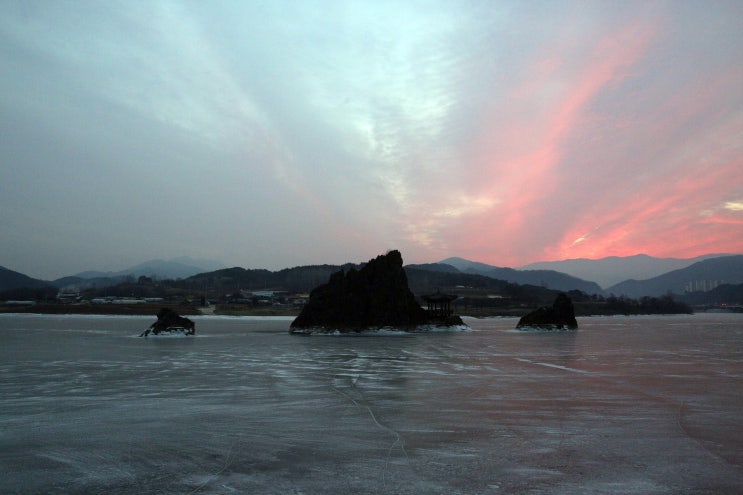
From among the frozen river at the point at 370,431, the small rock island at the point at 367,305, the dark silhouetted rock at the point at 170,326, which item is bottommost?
the frozen river at the point at 370,431

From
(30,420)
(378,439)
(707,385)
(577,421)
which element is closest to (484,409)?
(577,421)

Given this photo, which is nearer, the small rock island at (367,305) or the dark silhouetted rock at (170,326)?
the dark silhouetted rock at (170,326)

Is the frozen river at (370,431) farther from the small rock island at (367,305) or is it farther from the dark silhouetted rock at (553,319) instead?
the dark silhouetted rock at (553,319)

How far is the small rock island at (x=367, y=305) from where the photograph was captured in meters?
73.6

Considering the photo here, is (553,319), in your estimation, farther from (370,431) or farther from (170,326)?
(370,431)

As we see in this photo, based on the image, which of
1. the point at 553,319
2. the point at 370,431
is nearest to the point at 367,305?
the point at 553,319

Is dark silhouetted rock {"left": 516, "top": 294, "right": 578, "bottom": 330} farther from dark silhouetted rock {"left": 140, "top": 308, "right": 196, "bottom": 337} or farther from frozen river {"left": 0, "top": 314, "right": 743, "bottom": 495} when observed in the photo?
frozen river {"left": 0, "top": 314, "right": 743, "bottom": 495}

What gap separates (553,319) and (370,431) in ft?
255

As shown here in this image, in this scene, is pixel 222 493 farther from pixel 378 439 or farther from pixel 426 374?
pixel 426 374

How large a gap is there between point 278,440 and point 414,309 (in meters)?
70.8

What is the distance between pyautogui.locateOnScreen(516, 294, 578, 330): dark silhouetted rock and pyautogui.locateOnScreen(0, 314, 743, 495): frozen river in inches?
2245

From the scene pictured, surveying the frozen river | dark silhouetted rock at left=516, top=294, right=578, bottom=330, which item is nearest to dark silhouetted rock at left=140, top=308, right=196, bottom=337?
the frozen river

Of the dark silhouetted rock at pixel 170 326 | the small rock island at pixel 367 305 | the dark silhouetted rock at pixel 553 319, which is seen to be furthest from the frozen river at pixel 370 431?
the dark silhouetted rock at pixel 553 319

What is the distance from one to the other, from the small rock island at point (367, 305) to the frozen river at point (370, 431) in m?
46.0
